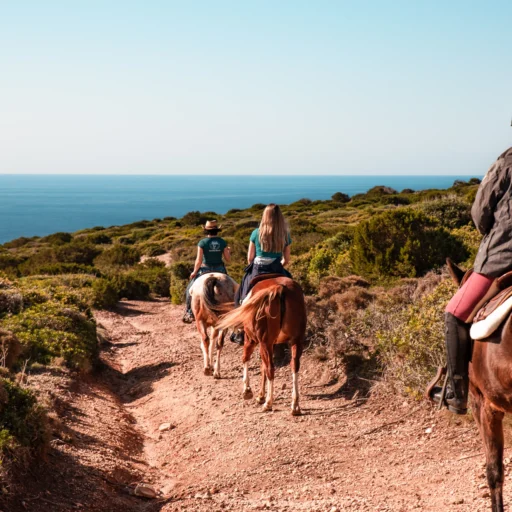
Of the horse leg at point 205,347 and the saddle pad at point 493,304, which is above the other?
the saddle pad at point 493,304

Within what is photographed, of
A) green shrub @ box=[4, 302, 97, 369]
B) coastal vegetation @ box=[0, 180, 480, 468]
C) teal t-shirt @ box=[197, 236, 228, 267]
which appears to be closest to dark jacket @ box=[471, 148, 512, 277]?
coastal vegetation @ box=[0, 180, 480, 468]

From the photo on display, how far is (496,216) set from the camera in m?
4.08

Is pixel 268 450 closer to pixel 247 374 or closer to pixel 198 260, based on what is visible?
pixel 247 374

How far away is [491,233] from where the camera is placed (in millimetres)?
4129

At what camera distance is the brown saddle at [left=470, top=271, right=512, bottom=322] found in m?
3.96

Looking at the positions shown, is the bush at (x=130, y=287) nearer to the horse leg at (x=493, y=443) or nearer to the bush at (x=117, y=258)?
the bush at (x=117, y=258)

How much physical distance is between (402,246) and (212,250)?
206 inches

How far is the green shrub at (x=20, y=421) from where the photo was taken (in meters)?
5.78

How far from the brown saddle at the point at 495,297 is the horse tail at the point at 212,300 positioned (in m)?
6.33

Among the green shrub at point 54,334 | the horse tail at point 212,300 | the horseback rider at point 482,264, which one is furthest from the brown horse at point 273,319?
the horseback rider at point 482,264

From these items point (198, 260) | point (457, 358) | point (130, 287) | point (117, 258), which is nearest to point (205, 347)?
point (198, 260)

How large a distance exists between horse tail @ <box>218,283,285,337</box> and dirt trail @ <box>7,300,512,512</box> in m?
1.31

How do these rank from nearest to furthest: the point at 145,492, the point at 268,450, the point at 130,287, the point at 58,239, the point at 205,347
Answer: the point at 145,492 → the point at 268,450 → the point at 205,347 → the point at 130,287 → the point at 58,239

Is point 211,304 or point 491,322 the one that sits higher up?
point 491,322
